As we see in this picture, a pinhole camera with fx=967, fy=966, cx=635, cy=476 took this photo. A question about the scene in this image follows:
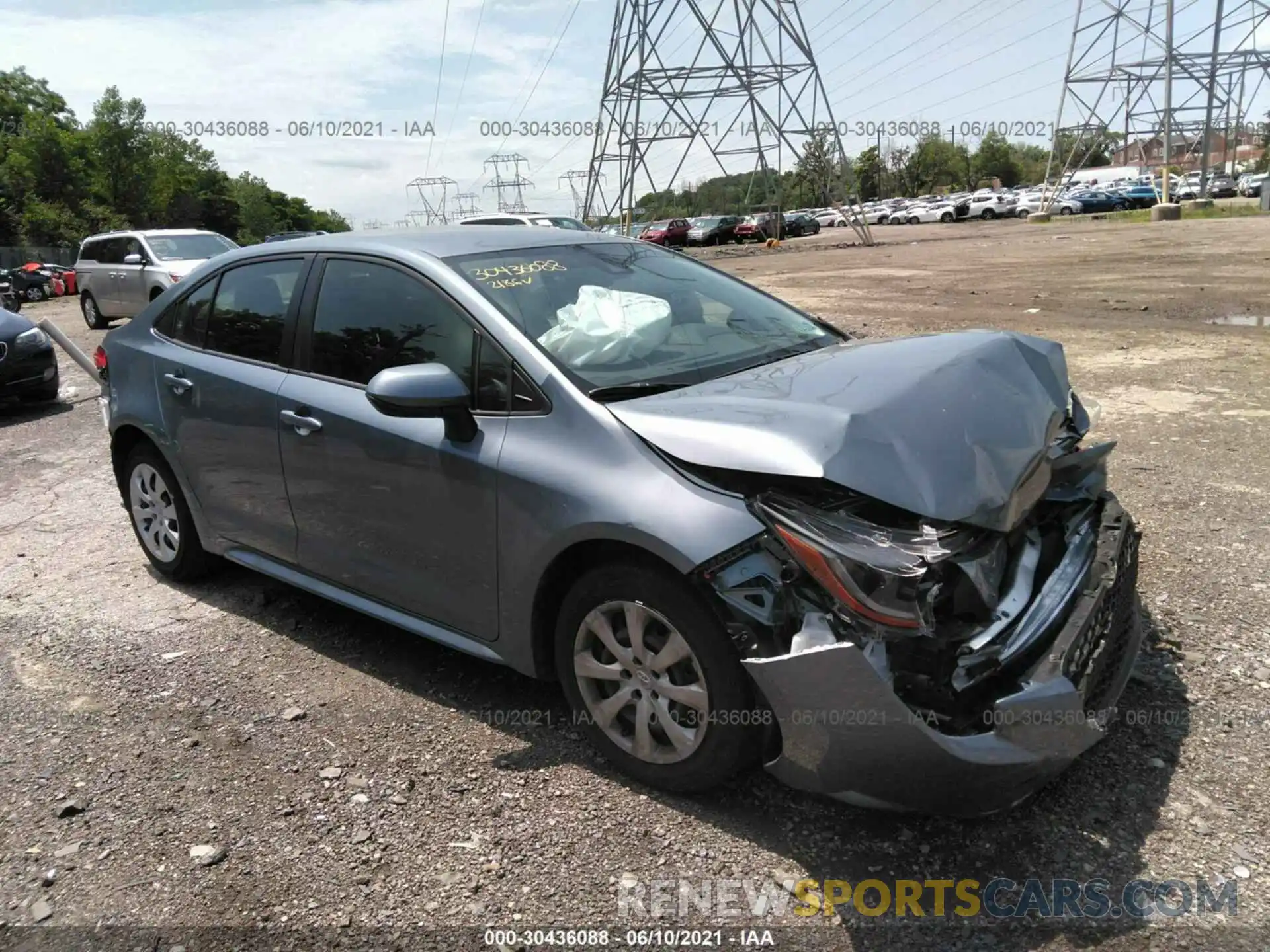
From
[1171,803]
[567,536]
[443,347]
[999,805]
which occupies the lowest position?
[1171,803]

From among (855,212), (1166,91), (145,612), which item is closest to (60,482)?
(145,612)

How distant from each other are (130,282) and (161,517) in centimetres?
1388

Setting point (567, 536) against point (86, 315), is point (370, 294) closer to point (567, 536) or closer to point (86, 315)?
point (567, 536)

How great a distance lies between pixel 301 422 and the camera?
3.82 metres

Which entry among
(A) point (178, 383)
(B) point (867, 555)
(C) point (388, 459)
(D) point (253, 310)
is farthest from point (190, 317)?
(B) point (867, 555)

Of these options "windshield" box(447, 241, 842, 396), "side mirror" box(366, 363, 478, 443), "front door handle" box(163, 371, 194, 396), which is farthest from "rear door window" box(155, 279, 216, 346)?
"side mirror" box(366, 363, 478, 443)

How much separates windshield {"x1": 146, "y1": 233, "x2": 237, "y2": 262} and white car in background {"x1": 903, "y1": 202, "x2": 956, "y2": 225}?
5337cm

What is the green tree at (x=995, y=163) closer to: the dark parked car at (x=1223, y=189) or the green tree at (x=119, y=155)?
the dark parked car at (x=1223, y=189)

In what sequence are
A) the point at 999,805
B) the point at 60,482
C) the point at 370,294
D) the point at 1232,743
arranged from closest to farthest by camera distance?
the point at 999,805 → the point at 1232,743 → the point at 370,294 → the point at 60,482

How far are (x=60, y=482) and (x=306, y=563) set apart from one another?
4447 mm

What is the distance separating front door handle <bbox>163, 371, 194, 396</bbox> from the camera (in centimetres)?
445

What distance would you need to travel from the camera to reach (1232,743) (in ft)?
10.1

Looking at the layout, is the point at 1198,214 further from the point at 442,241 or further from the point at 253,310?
the point at 253,310

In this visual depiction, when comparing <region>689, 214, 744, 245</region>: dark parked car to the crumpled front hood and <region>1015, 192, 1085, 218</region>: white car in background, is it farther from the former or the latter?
the crumpled front hood
